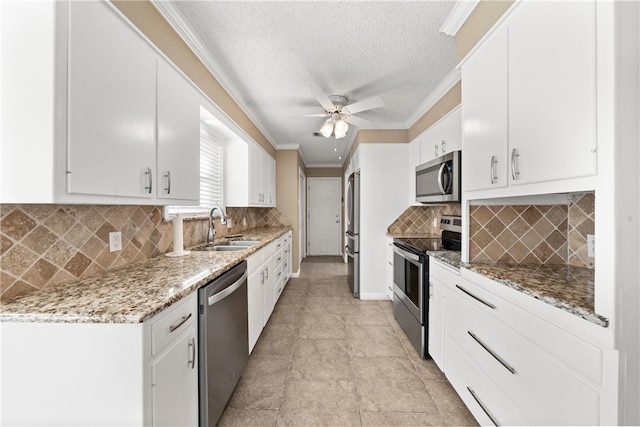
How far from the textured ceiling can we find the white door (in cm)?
379

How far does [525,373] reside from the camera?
1079 mm

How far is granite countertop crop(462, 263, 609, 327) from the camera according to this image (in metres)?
0.90

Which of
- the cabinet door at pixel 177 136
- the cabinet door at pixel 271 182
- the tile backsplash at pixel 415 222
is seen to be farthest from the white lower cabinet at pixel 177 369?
the cabinet door at pixel 271 182

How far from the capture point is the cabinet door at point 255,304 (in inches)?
83.8

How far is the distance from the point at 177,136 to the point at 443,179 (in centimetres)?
Result: 209

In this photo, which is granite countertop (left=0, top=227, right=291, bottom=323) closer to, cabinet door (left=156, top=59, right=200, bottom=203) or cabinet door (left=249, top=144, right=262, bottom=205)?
cabinet door (left=156, top=59, right=200, bottom=203)

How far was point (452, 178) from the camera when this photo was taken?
2256 millimetres

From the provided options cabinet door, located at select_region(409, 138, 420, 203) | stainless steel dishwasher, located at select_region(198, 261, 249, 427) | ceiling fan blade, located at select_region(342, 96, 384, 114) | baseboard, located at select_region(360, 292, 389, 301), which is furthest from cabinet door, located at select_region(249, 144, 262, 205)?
cabinet door, located at select_region(409, 138, 420, 203)

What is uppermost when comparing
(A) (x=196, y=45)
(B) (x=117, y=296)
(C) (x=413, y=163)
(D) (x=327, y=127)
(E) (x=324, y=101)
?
(A) (x=196, y=45)

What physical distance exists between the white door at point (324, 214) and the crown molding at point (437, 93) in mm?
3568

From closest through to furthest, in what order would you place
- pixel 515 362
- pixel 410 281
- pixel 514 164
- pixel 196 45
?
pixel 515 362 < pixel 514 164 < pixel 196 45 < pixel 410 281

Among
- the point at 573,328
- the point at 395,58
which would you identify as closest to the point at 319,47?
the point at 395,58

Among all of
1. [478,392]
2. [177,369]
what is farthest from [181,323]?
[478,392]

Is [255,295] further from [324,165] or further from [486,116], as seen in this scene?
[324,165]
